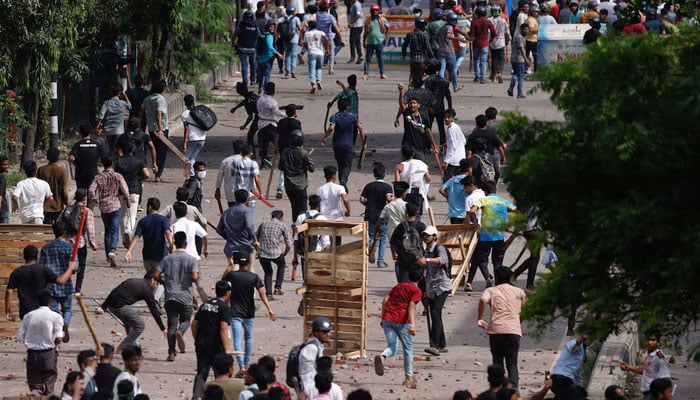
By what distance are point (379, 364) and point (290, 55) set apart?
19921mm

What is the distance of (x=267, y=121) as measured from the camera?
23734mm

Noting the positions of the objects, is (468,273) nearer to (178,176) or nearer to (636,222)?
(178,176)

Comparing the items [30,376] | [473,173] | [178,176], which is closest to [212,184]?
[178,176]

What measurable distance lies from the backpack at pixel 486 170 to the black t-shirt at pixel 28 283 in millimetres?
6619

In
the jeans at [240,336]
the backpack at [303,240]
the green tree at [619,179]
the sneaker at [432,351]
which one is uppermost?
the green tree at [619,179]

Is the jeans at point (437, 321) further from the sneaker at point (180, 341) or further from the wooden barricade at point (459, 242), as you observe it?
the sneaker at point (180, 341)

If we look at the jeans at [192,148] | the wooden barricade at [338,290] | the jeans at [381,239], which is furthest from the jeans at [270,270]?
the jeans at [192,148]

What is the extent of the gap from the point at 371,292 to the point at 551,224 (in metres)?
8.52

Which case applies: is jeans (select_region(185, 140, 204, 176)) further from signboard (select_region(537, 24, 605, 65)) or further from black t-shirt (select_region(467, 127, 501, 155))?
signboard (select_region(537, 24, 605, 65))

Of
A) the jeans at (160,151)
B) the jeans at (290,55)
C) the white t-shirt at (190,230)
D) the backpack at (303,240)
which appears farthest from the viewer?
the jeans at (290,55)

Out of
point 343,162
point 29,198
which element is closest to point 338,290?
point 29,198

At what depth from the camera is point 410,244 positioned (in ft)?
52.9

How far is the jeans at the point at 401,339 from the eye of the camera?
14.4 meters

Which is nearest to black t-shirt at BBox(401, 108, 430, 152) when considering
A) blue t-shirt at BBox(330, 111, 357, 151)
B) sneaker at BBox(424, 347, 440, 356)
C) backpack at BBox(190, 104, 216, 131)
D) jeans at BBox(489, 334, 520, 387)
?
blue t-shirt at BBox(330, 111, 357, 151)
